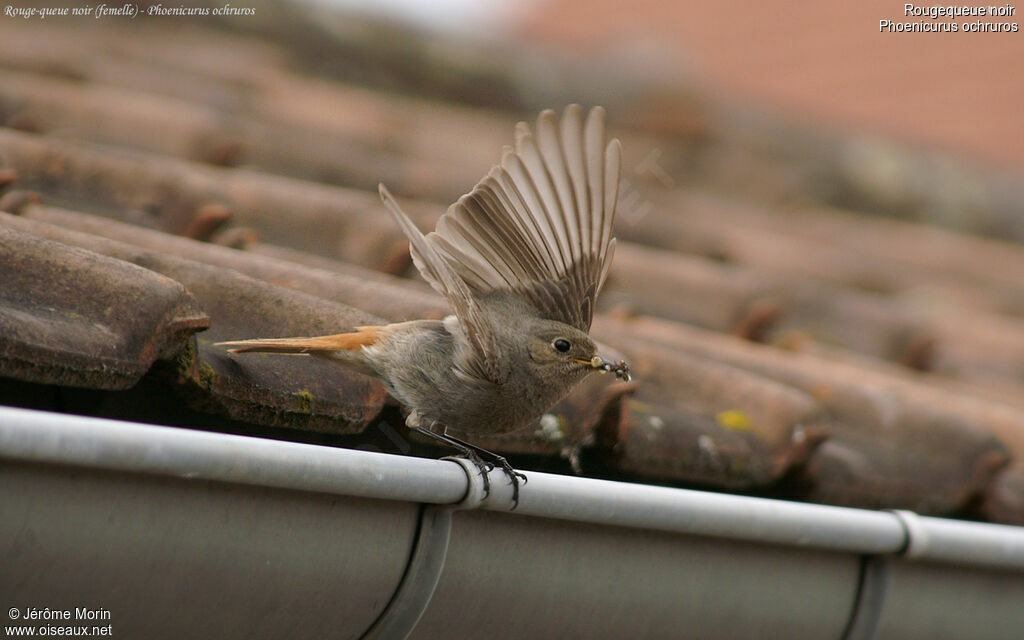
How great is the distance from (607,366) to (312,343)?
0.66m

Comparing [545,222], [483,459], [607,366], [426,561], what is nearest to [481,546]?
[426,561]

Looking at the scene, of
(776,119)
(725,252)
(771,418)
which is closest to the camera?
(771,418)

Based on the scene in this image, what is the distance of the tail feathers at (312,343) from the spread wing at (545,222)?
23cm

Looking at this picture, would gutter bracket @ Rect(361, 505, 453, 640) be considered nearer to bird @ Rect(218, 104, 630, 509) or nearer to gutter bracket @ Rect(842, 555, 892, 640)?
bird @ Rect(218, 104, 630, 509)

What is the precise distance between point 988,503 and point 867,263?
3.56 meters

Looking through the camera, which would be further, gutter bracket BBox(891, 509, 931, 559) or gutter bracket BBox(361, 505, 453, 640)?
gutter bracket BBox(891, 509, 931, 559)

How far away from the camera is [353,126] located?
21.1ft

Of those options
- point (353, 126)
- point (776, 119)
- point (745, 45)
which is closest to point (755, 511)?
point (353, 126)

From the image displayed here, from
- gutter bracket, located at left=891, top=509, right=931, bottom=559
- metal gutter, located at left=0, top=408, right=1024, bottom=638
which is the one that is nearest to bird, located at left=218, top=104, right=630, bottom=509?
metal gutter, located at left=0, top=408, right=1024, bottom=638

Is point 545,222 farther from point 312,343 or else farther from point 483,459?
point 312,343

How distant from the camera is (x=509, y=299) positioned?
9.38 ft

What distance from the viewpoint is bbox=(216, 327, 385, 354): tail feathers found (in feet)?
7.43

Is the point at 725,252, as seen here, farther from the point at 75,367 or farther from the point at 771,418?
the point at 75,367

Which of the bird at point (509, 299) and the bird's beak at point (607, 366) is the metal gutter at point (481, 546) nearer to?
the bird at point (509, 299)
